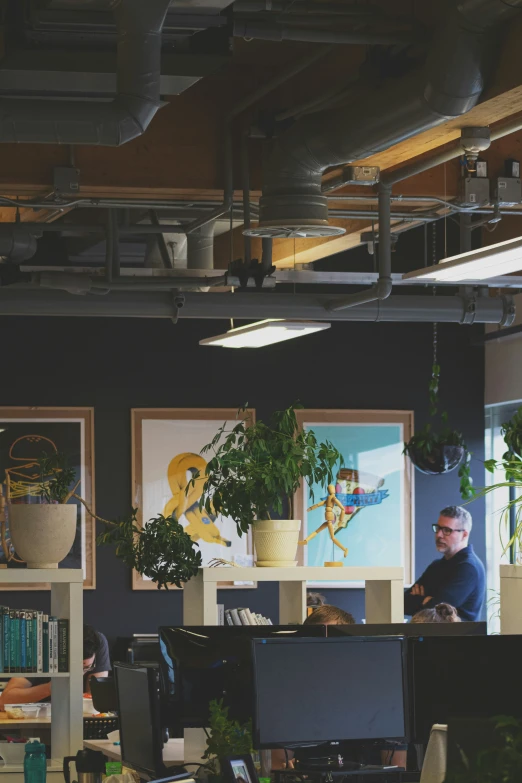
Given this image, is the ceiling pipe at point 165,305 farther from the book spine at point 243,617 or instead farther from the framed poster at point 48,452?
the framed poster at point 48,452

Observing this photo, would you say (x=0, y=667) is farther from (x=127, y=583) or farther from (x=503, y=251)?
(x=127, y=583)

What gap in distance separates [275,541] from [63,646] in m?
1.09

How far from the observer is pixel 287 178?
18.7 ft

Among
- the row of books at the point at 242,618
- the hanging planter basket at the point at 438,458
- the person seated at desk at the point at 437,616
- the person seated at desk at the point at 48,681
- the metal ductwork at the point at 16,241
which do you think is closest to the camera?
the row of books at the point at 242,618

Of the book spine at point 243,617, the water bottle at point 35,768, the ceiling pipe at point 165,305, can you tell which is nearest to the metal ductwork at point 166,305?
the ceiling pipe at point 165,305

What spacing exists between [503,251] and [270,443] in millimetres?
1457

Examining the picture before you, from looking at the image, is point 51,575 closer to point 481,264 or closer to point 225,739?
point 225,739

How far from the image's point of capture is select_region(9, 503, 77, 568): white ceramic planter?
19.7 feet

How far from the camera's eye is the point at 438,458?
9.31 m

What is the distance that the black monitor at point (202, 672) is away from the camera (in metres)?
4.59

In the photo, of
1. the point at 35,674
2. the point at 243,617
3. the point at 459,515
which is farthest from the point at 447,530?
the point at 35,674

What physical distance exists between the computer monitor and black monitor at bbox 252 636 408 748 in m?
0.46

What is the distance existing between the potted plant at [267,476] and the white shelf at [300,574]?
8cm

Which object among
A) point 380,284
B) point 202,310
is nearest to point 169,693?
point 380,284
